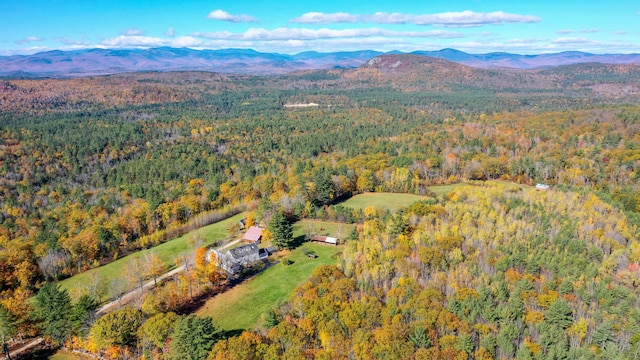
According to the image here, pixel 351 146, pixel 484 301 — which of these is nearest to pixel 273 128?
pixel 351 146

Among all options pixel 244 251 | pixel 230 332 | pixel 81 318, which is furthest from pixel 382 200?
pixel 81 318

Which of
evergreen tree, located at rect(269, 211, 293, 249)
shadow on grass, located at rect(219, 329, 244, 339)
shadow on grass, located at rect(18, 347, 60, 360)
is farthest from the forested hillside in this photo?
shadow on grass, located at rect(18, 347, 60, 360)

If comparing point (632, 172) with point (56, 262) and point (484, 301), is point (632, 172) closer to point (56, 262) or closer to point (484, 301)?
point (484, 301)

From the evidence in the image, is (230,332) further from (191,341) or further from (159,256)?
(159,256)

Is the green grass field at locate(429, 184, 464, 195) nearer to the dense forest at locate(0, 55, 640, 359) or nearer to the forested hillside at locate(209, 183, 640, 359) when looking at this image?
the dense forest at locate(0, 55, 640, 359)

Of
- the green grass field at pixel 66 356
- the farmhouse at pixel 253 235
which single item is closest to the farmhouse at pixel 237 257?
the farmhouse at pixel 253 235
